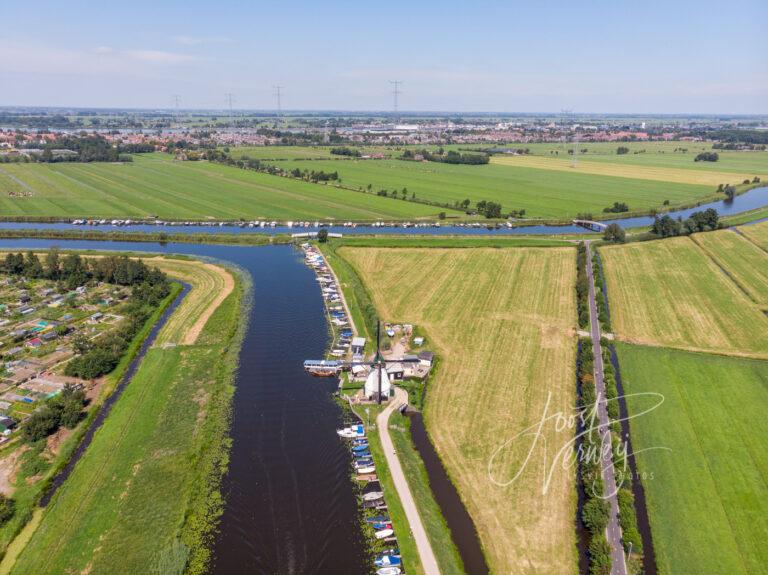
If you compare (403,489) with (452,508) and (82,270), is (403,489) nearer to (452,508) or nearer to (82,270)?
(452,508)

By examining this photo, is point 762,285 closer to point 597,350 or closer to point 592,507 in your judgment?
point 597,350

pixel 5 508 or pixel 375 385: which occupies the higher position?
pixel 375 385

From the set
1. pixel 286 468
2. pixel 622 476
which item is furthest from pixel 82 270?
pixel 622 476

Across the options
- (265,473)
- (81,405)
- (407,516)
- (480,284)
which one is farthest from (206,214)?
(407,516)

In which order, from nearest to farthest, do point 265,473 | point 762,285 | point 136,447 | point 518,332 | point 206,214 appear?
point 265,473 < point 136,447 < point 518,332 < point 762,285 < point 206,214

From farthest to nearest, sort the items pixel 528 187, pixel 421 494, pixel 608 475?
pixel 528 187 → pixel 608 475 → pixel 421 494

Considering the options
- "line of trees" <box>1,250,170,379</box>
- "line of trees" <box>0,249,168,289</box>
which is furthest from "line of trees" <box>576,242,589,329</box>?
"line of trees" <box>0,249,168,289</box>
